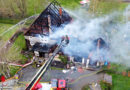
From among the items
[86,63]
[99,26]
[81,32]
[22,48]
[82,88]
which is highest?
[99,26]

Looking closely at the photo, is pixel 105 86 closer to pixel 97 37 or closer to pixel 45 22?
pixel 97 37

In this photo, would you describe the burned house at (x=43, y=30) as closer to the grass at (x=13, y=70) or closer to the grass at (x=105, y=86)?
the grass at (x=13, y=70)

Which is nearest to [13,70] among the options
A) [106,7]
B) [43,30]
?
[43,30]

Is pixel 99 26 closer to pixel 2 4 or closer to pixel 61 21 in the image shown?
pixel 61 21

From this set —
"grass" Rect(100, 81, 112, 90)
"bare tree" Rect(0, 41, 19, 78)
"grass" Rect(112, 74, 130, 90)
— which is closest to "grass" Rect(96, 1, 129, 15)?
"grass" Rect(112, 74, 130, 90)

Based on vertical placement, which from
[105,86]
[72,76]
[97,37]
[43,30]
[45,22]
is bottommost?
[105,86]

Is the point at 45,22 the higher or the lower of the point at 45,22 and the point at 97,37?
the higher

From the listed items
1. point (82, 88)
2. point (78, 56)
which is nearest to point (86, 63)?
point (78, 56)
